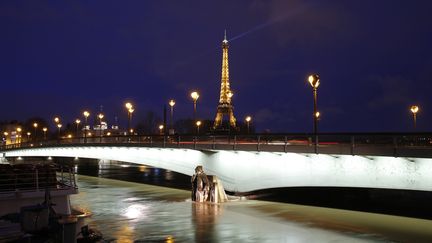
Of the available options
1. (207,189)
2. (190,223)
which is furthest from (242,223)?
(207,189)

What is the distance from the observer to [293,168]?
112 ft

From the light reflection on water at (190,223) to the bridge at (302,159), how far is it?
118 inches

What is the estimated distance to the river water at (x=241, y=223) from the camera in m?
24.7

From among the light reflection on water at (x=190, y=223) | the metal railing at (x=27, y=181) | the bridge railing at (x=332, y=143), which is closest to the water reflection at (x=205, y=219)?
the light reflection on water at (x=190, y=223)

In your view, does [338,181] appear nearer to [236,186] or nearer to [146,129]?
[236,186]

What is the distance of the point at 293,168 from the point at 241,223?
708 cm

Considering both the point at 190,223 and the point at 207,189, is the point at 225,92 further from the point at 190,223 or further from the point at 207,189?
the point at 190,223

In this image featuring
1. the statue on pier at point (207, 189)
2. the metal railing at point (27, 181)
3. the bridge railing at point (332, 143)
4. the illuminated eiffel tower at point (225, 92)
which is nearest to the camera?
the metal railing at point (27, 181)

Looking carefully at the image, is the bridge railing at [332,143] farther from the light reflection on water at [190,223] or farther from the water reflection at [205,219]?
the water reflection at [205,219]

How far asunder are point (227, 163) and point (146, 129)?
122171mm

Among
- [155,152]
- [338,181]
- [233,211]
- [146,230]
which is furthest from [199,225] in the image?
[155,152]

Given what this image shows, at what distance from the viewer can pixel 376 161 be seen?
28375 millimetres

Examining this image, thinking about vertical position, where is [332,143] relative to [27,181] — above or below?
above

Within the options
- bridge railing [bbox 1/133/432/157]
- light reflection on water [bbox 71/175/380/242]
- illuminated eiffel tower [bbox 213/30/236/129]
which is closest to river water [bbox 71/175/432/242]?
light reflection on water [bbox 71/175/380/242]
